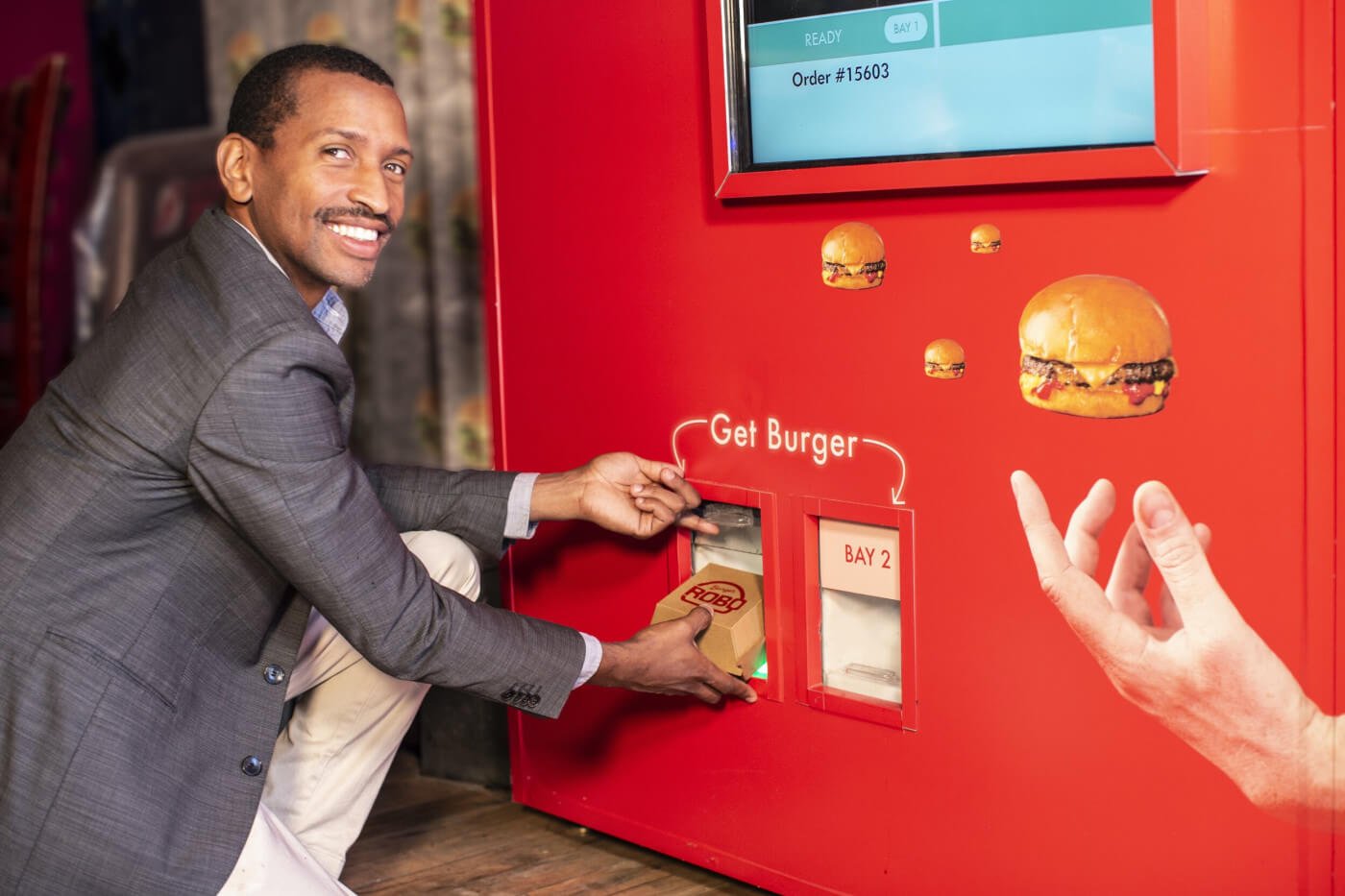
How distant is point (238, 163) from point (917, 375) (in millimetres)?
787

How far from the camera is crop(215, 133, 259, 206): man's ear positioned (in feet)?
5.45

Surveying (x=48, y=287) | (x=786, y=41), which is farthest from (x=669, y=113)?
(x=48, y=287)

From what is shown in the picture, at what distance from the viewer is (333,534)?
1508mm

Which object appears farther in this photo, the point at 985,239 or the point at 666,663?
the point at 666,663

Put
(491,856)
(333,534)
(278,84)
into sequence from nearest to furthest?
(333,534) → (278,84) → (491,856)

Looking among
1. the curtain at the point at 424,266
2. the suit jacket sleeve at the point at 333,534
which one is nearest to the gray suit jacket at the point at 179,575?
the suit jacket sleeve at the point at 333,534

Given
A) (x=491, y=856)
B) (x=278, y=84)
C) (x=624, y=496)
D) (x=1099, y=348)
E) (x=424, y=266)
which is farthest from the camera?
(x=424, y=266)

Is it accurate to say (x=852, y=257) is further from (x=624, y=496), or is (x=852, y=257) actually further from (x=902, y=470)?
(x=624, y=496)

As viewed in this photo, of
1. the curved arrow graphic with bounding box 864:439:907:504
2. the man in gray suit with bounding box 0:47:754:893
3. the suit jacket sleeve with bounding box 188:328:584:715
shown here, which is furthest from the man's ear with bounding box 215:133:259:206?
the curved arrow graphic with bounding box 864:439:907:504

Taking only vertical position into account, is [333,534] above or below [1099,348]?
below

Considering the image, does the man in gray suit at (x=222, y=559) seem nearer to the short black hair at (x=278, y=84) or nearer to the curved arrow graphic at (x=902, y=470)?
the short black hair at (x=278, y=84)

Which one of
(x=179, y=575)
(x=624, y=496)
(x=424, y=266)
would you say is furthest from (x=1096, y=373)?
(x=424, y=266)

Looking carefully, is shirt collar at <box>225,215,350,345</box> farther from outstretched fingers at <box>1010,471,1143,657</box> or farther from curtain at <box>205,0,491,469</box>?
curtain at <box>205,0,491,469</box>

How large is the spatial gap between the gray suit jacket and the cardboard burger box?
265mm
